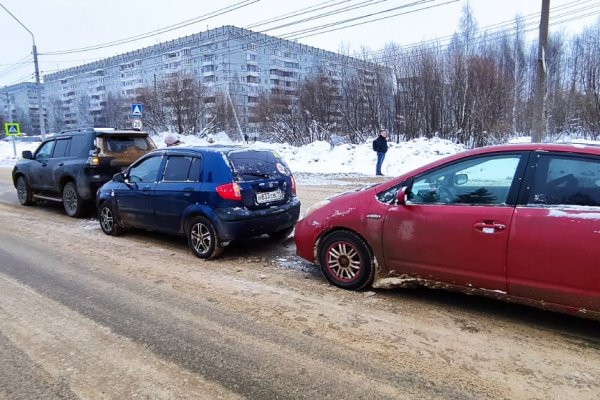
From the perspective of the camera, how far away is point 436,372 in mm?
3119

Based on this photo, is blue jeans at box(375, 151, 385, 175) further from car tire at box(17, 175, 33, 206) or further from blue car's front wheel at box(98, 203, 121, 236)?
car tire at box(17, 175, 33, 206)

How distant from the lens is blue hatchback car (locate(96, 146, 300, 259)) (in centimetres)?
582

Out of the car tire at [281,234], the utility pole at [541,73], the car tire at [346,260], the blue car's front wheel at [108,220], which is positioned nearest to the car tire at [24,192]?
the blue car's front wheel at [108,220]

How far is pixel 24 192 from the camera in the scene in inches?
437

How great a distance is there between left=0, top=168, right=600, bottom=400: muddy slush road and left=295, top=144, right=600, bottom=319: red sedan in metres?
0.34

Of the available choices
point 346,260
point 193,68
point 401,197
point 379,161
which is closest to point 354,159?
point 379,161

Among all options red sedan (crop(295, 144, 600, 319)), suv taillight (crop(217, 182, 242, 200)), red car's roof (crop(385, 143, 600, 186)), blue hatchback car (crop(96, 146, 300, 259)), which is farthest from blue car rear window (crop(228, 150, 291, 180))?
red car's roof (crop(385, 143, 600, 186))

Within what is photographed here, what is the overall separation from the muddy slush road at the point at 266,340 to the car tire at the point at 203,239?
1.12 ft

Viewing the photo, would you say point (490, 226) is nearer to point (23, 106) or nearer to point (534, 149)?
point (534, 149)

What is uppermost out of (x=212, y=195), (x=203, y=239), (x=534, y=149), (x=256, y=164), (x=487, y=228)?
(x=534, y=149)

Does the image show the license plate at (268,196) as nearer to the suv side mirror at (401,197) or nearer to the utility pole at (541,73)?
the suv side mirror at (401,197)

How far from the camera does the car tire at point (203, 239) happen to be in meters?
5.93

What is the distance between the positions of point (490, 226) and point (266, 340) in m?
2.09

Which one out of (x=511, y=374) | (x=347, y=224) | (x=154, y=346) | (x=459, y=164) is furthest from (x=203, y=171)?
(x=511, y=374)
